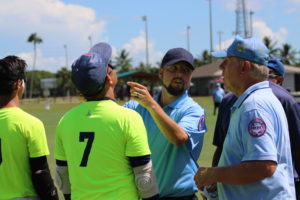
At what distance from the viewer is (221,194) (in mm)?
2607

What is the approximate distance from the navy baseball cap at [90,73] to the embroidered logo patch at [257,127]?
99 centimetres

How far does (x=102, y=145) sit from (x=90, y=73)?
0.46 m

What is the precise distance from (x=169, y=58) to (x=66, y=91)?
351 feet

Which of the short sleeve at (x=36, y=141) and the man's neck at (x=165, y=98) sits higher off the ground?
the man's neck at (x=165, y=98)

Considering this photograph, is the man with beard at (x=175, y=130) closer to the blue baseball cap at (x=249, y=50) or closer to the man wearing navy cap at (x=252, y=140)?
the man wearing navy cap at (x=252, y=140)

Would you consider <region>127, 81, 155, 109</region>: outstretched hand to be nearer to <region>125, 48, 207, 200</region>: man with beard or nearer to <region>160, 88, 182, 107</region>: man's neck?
<region>125, 48, 207, 200</region>: man with beard

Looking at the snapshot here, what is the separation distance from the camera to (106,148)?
8.30 ft

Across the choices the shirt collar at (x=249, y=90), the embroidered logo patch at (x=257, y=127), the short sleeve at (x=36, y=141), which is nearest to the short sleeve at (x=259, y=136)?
the embroidered logo patch at (x=257, y=127)

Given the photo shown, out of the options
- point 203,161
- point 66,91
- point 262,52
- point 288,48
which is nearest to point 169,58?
point 262,52

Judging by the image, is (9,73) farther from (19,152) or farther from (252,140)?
(252,140)

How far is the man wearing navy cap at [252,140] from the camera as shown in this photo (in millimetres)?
2305

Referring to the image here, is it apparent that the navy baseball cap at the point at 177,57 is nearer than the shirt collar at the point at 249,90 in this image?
No

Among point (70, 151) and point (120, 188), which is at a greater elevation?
point (70, 151)

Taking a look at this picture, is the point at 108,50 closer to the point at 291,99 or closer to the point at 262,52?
the point at 262,52
